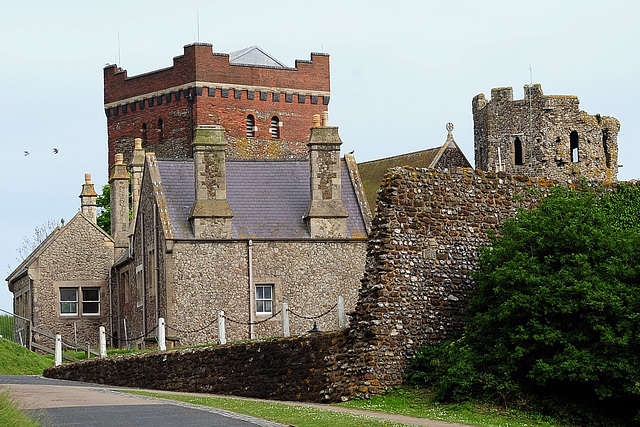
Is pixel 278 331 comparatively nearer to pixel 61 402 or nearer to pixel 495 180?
pixel 495 180

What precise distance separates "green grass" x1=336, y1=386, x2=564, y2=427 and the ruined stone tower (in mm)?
46792

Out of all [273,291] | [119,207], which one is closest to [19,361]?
[273,291]

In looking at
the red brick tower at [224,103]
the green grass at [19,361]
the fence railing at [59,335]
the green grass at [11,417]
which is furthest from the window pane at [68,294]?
the green grass at [11,417]

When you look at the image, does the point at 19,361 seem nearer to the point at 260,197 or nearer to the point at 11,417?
the point at 260,197

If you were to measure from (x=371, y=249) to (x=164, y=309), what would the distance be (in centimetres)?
1607

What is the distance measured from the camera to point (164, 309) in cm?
4150

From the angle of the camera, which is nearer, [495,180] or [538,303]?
[538,303]

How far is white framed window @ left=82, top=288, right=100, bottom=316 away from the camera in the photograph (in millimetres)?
51906

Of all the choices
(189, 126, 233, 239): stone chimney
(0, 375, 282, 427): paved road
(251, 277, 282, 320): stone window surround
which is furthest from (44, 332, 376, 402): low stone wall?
(251, 277, 282, 320): stone window surround

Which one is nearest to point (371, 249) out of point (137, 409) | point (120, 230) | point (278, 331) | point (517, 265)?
point (517, 265)

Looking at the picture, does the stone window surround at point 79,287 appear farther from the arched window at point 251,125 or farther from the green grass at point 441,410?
the green grass at point 441,410

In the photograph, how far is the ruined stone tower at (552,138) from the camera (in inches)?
2827

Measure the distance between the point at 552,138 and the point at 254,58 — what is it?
65.5 feet

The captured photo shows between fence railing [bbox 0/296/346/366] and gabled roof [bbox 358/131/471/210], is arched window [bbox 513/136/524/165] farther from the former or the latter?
fence railing [bbox 0/296/346/366]
